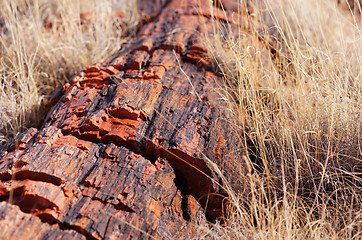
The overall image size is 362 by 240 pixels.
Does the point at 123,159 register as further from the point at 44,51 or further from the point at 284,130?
the point at 44,51

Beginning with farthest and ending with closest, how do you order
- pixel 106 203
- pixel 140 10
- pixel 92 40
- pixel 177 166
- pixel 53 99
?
pixel 140 10, pixel 92 40, pixel 53 99, pixel 177 166, pixel 106 203

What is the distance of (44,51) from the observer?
321 cm

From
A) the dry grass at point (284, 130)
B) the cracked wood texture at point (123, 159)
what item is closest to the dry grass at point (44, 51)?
the dry grass at point (284, 130)

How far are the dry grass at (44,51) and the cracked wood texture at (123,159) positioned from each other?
34 cm

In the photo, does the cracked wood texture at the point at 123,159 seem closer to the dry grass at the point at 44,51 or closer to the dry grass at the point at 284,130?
the dry grass at the point at 284,130

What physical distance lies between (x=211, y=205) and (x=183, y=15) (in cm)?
227

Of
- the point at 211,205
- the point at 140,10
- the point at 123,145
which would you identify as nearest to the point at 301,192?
the point at 211,205

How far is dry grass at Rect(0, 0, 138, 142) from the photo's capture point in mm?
2664

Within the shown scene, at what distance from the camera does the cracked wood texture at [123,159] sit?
1.62 m

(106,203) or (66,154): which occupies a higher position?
(66,154)

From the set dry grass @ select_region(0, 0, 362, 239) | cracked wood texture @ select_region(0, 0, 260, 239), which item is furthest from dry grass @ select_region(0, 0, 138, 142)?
cracked wood texture @ select_region(0, 0, 260, 239)

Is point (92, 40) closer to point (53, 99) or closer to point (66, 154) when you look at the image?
point (53, 99)

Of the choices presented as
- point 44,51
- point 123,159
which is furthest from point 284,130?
point 44,51

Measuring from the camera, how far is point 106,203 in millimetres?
1707
